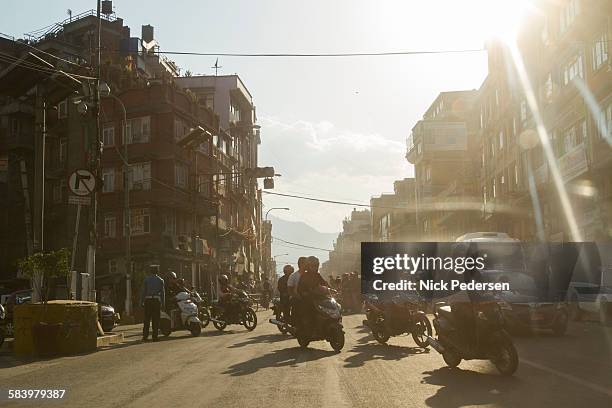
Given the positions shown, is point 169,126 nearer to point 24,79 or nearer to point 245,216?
point 24,79

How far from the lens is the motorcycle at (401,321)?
1354cm

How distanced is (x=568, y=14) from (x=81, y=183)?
26.0 metres

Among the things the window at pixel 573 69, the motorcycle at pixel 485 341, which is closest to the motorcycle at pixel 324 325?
the motorcycle at pixel 485 341

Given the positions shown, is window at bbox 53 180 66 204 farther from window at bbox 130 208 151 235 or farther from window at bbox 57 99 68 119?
window at bbox 130 208 151 235

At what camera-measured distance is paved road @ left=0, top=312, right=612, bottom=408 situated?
24.1ft

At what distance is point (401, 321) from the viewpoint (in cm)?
1391

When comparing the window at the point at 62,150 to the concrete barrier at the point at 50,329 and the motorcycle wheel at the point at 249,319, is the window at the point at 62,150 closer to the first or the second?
the motorcycle wheel at the point at 249,319

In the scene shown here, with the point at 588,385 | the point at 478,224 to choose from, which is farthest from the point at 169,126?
the point at 588,385

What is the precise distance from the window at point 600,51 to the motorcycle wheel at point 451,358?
Result: 22.4 metres

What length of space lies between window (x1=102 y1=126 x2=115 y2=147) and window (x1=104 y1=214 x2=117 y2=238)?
15.4 ft

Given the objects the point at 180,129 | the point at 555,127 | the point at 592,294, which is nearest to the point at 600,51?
the point at 555,127

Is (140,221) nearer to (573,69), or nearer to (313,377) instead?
(573,69)

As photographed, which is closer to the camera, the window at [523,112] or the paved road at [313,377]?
the paved road at [313,377]

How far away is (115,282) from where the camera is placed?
137ft
